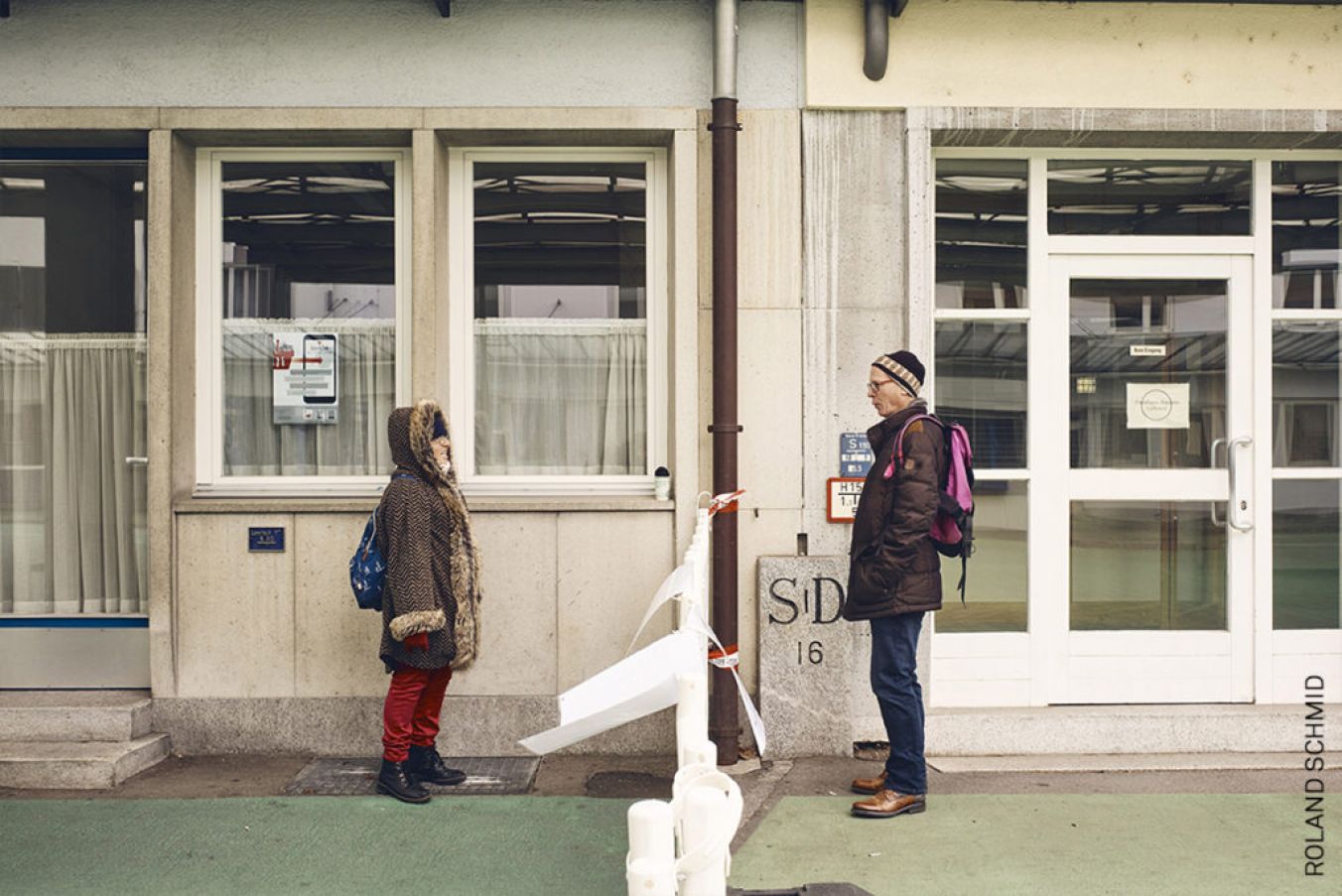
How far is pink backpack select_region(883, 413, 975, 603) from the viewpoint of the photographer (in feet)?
16.1

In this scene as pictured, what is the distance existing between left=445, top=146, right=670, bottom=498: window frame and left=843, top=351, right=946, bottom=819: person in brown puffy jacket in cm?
149

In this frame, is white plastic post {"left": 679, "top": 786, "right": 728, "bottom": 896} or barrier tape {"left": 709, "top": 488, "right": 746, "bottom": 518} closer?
white plastic post {"left": 679, "top": 786, "right": 728, "bottom": 896}

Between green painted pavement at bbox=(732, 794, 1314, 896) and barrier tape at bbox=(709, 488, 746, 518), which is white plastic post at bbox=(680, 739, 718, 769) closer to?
green painted pavement at bbox=(732, 794, 1314, 896)

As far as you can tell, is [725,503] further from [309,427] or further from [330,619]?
[309,427]

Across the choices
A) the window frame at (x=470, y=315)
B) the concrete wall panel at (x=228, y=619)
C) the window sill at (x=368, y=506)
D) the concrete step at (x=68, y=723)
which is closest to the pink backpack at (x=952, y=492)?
the window sill at (x=368, y=506)

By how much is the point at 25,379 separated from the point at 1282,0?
685 centimetres

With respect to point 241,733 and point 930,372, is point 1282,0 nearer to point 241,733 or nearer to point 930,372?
point 930,372

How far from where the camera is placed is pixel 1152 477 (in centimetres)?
616

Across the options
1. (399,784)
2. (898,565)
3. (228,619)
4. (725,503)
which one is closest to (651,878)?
(898,565)

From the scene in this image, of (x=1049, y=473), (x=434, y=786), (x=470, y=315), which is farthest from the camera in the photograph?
(x=470, y=315)

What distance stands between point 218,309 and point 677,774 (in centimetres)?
455

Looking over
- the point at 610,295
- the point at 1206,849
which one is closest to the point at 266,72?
the point at 610,295

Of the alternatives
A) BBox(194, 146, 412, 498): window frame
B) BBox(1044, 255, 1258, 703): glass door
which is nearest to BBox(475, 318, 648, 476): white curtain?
BBox(194, 146, 412, 498): window frame

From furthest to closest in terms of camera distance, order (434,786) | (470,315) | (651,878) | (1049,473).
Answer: (470,315) < (1049,473) < (434,786) < (651,878)
